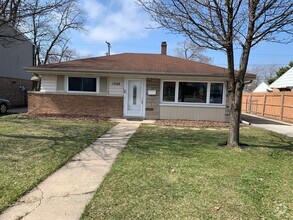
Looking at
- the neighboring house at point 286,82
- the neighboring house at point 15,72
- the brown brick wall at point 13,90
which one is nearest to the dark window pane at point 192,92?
the neighboring house at point 286,82

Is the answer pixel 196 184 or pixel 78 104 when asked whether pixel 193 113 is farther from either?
pixel 196 184

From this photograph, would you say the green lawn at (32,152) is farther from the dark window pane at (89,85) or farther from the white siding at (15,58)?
the white siding at (15,58)

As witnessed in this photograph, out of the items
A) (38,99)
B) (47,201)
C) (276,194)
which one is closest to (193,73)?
(38,99)

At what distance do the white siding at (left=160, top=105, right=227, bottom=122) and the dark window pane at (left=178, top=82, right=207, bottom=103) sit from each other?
1.43 feet

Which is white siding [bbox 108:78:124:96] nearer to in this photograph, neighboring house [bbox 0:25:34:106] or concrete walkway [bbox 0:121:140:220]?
concrete walkway [bbox 0:121:140:220]

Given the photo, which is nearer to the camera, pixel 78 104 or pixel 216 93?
pixel 216 93

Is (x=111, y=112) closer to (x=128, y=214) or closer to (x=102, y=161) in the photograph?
(x=102, y=161)

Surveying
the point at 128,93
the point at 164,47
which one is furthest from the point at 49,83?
the point at 164,47

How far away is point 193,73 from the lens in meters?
14.9

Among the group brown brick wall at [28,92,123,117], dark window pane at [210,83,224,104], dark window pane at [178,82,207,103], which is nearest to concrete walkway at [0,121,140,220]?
brown brick wall at [28,92,123,117]

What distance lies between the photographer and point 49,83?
16016 millimetres

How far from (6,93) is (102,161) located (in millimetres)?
21836

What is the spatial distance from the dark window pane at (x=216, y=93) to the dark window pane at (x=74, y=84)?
7085 millimetres

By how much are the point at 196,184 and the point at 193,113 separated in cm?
1054
